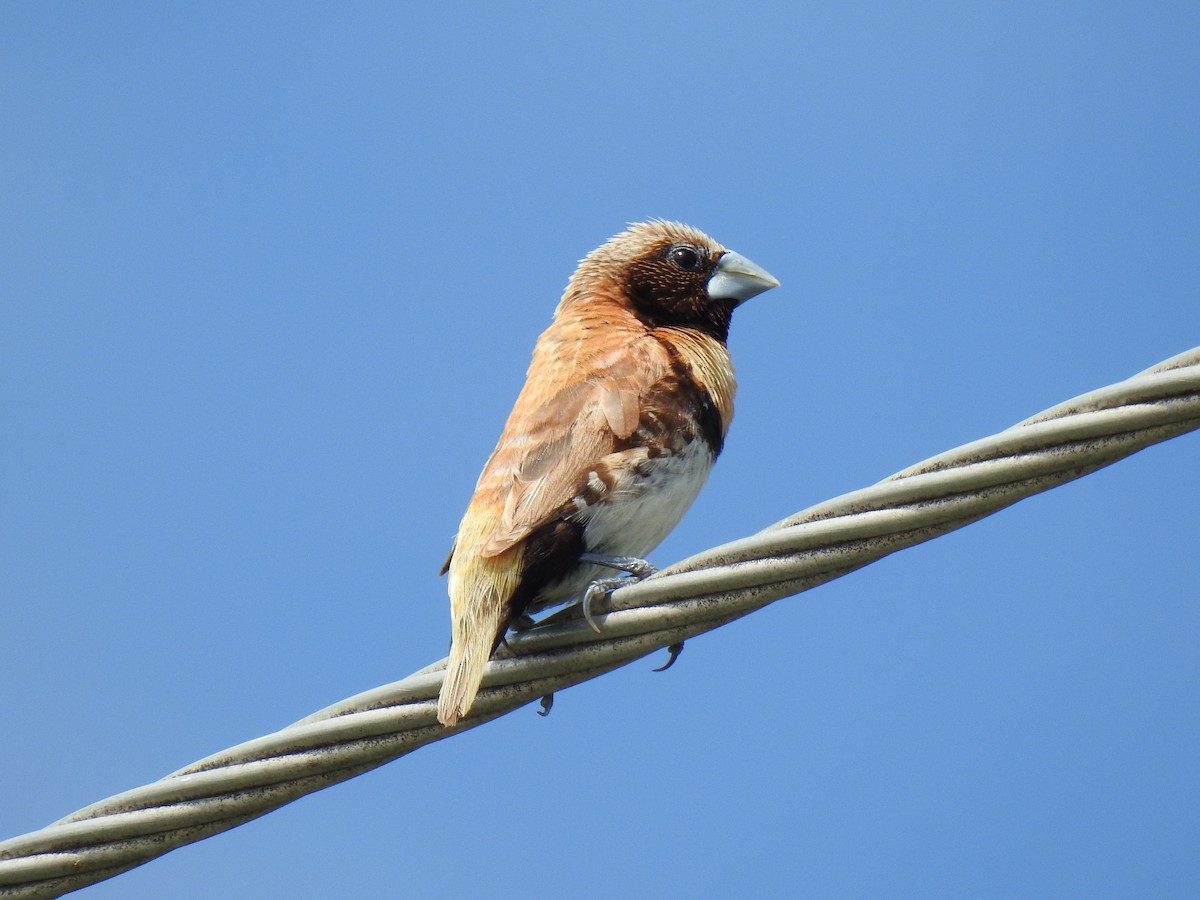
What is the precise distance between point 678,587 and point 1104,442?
1.10 metres

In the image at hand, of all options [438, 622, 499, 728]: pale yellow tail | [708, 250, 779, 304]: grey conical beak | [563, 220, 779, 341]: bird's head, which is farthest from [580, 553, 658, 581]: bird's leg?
[708, 250, 779, 304]: grey conical beak

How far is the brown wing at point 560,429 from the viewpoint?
4.98 metres

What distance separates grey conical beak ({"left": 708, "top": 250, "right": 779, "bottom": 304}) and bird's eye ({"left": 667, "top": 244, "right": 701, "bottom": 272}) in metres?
0.10

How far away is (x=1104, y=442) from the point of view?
11.3 ft

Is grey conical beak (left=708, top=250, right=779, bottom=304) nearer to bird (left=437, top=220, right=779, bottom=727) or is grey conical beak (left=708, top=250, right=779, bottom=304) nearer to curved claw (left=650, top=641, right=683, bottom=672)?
bird (left=437, top=220, right=779, bottom=727)

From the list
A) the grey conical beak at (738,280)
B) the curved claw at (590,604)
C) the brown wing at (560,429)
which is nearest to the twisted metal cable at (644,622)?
the curved claw at (590,604)

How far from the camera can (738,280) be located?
23.7 ft

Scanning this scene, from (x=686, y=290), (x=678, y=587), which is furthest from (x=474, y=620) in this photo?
(x=686, y=290)

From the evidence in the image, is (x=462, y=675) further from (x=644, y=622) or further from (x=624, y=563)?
(x=624, y=563)

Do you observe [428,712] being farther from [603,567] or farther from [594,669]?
[603,567]

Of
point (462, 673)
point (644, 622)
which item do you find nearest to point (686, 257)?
point (462, 673)

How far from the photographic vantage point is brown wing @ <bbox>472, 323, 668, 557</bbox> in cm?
498

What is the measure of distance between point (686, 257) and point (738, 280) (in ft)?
0.91

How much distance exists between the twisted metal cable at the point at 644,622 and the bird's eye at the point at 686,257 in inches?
126
